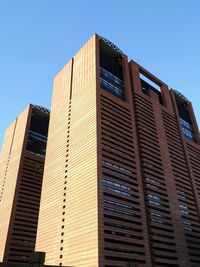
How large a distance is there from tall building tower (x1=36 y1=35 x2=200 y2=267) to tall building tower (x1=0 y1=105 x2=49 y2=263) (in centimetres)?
2309

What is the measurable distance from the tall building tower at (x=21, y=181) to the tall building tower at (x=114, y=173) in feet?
75.8

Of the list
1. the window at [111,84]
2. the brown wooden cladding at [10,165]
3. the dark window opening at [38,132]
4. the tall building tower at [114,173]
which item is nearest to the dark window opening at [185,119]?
the tall building tower at [114,173]

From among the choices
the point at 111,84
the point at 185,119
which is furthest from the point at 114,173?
the point at 185,119

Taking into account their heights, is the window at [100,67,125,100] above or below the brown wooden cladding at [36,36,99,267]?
above

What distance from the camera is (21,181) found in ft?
344

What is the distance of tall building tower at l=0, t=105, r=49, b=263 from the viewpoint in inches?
3629

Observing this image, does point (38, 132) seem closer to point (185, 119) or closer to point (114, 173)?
point (185, 119)

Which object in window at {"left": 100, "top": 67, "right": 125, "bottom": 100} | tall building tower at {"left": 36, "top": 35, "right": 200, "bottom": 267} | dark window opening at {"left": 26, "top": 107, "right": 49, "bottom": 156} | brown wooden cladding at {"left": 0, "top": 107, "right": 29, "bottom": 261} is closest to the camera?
tall building tower at {"left": 36, "top": 35, "right": 200, "bottom": 267}

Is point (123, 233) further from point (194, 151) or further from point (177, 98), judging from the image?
point (177, 98)

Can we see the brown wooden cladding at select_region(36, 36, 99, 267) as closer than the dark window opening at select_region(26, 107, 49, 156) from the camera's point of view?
Yes

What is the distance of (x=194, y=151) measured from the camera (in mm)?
103375

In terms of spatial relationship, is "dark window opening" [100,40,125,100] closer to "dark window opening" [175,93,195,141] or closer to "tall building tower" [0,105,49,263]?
"dark window opening" [175,93,195,141]

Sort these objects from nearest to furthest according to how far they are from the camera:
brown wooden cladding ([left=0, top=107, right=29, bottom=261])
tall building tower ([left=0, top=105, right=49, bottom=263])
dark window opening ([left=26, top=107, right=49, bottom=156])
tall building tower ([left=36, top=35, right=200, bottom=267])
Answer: tall building tower ([left=36, top=35, right=200, bottom=267]) < tall building tower ([left=0, top=105, right=49, bottom=263]) < brown wooden cladding ([left=0, top=107, right=29, bottom=261]) < dark window opening ([left=26, top=107, right=49, bottom=156])

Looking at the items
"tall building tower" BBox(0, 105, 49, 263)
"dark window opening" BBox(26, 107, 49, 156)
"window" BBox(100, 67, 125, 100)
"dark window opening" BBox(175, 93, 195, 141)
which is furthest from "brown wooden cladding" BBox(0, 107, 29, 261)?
"dark window opening" BBox(175, 93, 195, 141)
